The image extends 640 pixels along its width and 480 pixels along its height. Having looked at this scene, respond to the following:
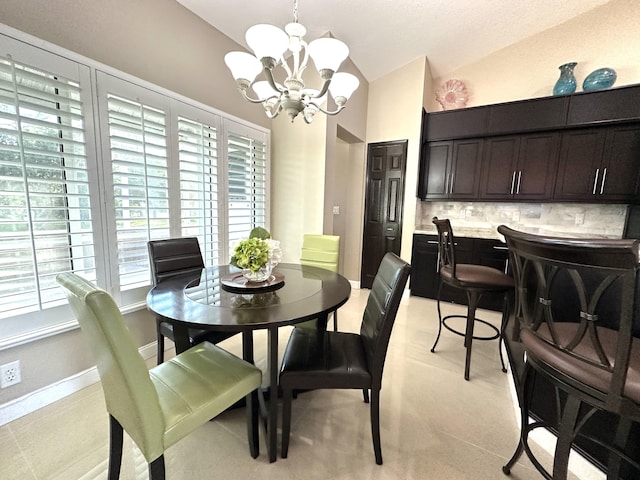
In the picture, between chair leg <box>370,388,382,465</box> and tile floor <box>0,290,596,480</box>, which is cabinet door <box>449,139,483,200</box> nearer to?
tile floor <box>0,290,596,480</box>

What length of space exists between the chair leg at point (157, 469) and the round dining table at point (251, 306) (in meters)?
0.41

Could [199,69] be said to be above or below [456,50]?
below

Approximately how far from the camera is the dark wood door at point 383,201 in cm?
385

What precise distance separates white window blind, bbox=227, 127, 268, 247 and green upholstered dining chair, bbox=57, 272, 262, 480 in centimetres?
183

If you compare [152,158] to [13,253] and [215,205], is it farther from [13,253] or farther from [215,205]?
[13,253]

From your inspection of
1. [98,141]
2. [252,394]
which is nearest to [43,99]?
[98,141]

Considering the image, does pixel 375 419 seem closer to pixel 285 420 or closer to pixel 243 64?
pixel 285 420

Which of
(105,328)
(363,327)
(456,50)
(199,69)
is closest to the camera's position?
(105,328)

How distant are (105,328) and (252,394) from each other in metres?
0.77

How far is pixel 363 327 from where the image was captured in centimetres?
164

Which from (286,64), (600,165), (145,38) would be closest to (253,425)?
(286,64)

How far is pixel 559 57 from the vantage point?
325cm

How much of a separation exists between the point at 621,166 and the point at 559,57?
150cm

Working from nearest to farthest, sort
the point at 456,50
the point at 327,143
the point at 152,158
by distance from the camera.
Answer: the point at 152,158
the point at 327,143
the point at 456,50
